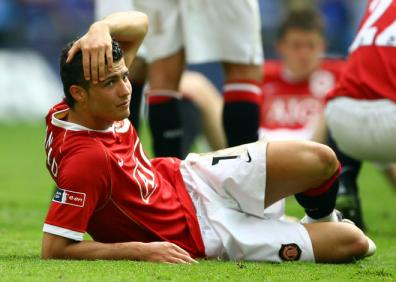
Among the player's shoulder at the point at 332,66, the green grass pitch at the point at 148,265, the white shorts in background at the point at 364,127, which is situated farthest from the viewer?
the player's shoulder at the point at 332,66

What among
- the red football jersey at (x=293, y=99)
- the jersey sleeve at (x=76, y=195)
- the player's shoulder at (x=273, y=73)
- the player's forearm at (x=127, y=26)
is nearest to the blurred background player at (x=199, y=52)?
the player's forearm at (x=127, y=26)

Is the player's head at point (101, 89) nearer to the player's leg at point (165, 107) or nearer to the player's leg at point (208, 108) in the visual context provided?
the player's leg at point (165, 107)

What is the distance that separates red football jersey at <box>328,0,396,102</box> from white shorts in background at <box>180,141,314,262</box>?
1.05 m

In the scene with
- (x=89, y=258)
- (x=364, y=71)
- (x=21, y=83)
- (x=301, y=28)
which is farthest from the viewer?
(x=21, y=83)

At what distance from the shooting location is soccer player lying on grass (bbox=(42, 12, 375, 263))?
3.54 meters

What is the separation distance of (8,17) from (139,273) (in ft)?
40.3

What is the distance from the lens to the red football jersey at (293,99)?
8164 millimetres

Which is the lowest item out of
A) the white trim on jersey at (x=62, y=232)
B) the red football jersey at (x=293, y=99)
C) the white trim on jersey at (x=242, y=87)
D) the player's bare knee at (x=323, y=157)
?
the red football jersey at (x=293, y=99)

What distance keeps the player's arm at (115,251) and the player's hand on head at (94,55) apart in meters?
0.56

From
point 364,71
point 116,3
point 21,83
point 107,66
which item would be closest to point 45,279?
point 107,66

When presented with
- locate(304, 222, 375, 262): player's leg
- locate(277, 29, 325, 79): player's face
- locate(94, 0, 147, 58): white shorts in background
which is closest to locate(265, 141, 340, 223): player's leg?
locate(304, 222, 375, 262): player's leg

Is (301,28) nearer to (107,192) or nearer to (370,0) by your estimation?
(370,0)

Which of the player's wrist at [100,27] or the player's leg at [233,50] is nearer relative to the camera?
the player's wrist at [100,27]

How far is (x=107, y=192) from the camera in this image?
3.61m
